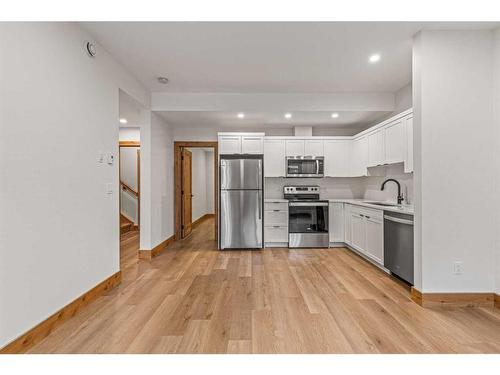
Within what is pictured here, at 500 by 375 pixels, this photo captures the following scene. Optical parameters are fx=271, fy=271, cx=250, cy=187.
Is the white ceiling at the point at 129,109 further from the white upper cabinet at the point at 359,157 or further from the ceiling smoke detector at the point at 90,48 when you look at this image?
the white upper cabinet at the point at 359,157

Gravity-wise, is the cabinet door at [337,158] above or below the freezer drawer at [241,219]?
above

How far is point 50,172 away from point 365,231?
3.88 metres

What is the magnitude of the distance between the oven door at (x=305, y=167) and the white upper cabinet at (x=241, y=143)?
0.66 metres

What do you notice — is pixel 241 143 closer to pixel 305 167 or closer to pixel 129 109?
pixel 305 167

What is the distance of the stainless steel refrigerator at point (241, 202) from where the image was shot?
4.75 metres

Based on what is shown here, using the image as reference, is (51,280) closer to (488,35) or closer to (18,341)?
(18,341)

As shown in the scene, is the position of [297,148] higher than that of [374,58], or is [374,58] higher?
[374,58]

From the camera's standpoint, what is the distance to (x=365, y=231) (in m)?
4.04

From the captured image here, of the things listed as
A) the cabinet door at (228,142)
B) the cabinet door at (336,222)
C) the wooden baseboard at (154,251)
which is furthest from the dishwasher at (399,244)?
the wooden baseboard at (154,251)

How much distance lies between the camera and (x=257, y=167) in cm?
475

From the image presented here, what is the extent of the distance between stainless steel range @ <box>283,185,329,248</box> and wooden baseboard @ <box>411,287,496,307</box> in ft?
7.73

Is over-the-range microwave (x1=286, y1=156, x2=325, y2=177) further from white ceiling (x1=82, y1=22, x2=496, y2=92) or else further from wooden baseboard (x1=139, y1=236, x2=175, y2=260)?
wooden baseboard (x1=139, y1=236, x2=175, y2=260)

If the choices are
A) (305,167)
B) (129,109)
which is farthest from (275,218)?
(129,109)

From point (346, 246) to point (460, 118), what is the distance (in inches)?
115
